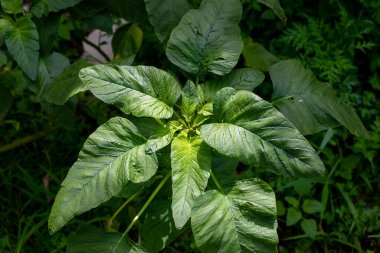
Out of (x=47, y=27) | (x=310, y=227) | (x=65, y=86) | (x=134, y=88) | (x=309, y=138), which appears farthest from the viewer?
(x=309, y=138)

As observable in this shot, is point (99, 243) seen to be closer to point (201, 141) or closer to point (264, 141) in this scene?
point (201, 141)

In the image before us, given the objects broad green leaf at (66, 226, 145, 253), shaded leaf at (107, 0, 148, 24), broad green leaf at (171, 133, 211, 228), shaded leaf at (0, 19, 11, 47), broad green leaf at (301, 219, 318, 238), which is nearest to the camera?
broad green leaf at (171, 133, 211, 228)

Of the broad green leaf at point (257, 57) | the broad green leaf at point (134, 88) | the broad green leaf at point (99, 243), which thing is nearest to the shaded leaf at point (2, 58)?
the broad green leaf at point (134, 88)

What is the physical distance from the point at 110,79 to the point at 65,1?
0.55 m

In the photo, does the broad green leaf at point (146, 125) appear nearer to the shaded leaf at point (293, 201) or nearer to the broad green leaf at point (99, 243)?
the broad green leaf at point (99, 243)

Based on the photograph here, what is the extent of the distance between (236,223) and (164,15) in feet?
2.48

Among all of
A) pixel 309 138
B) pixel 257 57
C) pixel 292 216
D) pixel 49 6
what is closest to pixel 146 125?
pixel 49 6

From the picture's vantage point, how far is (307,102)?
1.46 m

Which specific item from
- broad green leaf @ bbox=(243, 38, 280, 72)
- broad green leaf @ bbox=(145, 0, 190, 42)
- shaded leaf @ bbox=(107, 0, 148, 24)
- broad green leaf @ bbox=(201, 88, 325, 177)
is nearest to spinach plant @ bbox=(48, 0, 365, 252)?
broad green leaf @ bbox=(201, 88, 325, 177)

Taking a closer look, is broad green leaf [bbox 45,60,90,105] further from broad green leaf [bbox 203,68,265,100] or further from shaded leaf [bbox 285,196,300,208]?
shaded leaf [bbox 285,196,300,208]

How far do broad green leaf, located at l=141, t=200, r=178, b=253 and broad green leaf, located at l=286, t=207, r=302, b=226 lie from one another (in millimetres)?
814

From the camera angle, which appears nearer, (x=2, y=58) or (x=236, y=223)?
(x=236, y=223)

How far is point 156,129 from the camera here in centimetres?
135

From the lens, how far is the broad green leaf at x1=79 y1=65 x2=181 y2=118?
1256 mm
